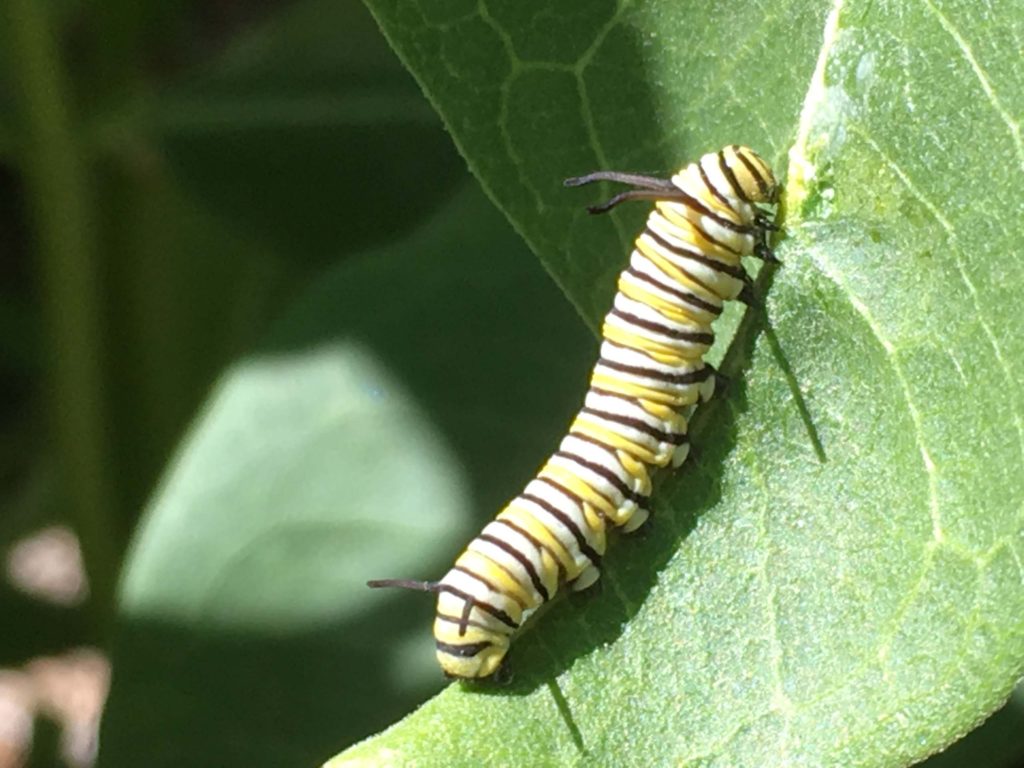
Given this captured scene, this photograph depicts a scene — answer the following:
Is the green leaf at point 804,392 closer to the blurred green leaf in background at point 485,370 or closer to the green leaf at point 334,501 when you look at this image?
the blurred green leaf in background at point 485,370

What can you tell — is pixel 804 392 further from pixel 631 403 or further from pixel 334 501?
pixel 334 501

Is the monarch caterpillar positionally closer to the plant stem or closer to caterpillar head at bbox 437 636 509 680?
caterpillar head at bbox 437 636 509 680

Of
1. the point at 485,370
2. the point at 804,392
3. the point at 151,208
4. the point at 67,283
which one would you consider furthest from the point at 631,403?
the point at 151,208

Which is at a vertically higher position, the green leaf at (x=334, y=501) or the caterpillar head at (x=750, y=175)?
the caterpillar head at (x=750, y=175)

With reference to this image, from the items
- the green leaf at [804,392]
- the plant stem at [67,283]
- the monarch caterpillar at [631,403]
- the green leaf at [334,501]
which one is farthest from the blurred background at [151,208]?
the green leaf at [804,392]

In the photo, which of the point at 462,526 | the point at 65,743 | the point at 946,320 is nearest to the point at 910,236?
the point at 946,320

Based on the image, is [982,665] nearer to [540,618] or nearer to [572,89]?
[540,618]
